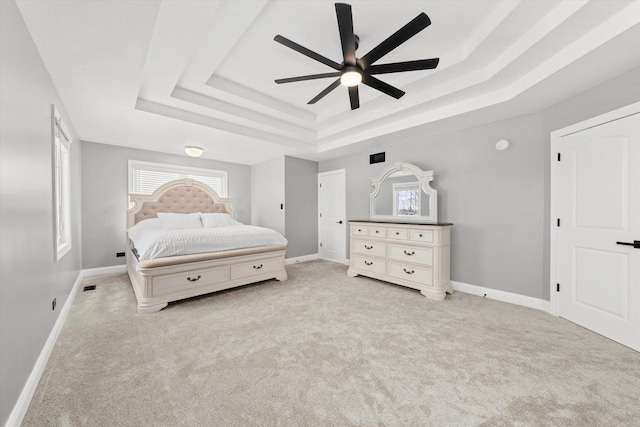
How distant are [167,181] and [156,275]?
2938mm

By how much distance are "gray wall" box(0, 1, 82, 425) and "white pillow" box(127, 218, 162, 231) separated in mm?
1985

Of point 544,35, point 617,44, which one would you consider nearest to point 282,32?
point 544,35

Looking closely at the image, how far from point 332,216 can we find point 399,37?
3.98 metres

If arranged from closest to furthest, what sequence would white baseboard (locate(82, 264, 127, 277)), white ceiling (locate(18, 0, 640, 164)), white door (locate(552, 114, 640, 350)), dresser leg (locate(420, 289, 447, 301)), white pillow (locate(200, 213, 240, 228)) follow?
Result: white ceiling (locate(18, 0, 640, 164)) → white door (locate(552, 114, 640, 350)) → dresser leg (locate(420, 289, 447, 301)) → white baseboard (locate(82, 264, 127, 277)) → white pillow (locate(200, 213, 240, 228))

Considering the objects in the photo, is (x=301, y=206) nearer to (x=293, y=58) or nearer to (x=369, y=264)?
(x=369, y=264)

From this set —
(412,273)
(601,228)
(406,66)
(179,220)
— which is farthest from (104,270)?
(601,228)

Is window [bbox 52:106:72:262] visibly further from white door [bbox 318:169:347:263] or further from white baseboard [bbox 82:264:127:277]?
white door [bbox 318:169:347:263]

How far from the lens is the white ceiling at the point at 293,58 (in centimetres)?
171

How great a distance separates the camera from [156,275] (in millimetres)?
2785

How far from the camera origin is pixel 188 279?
3.01m

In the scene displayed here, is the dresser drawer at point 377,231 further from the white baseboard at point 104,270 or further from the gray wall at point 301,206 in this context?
the white baseboard at point 104,270

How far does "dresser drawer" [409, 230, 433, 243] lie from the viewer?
3.27 m

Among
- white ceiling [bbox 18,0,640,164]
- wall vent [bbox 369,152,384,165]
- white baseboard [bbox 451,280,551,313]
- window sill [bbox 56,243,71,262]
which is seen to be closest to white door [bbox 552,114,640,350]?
white baseboard [bbox 451,280,551,313]

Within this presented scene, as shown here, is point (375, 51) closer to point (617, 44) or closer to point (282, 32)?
point (282, 32)
